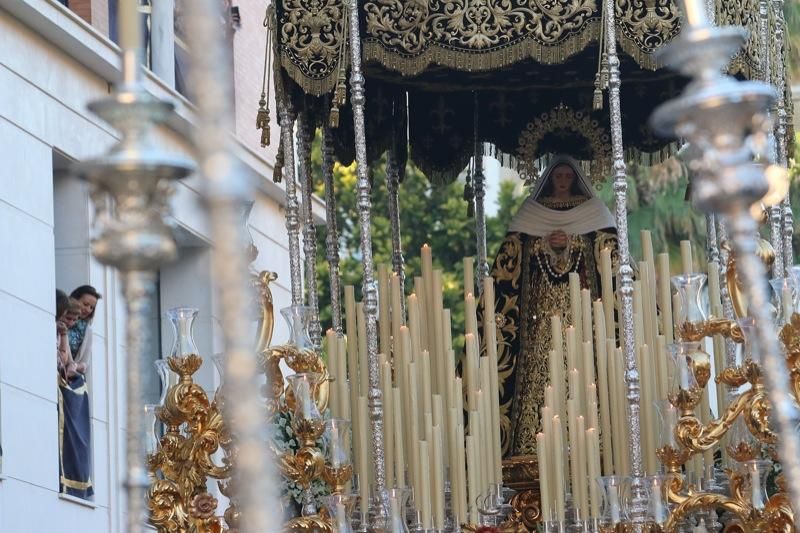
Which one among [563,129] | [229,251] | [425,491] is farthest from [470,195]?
[229,251]

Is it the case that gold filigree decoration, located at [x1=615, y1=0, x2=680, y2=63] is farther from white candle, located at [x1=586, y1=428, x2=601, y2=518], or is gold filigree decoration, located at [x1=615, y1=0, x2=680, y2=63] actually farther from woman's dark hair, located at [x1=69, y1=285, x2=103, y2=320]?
woman's dark hair, located at [x1=69, y1=285, x2=103, y2=320]

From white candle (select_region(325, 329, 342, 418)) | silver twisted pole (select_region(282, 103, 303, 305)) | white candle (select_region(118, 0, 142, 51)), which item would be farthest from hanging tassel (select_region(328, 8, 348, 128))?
white candle (select_region(118, 0, 142, 51))

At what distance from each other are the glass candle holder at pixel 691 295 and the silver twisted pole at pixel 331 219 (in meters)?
2.28

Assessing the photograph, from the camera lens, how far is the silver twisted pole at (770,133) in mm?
9984

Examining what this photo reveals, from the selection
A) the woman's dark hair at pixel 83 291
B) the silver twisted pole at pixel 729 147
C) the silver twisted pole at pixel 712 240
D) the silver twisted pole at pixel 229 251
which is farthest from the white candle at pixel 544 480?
the woman's dark hair at pixel 83 291

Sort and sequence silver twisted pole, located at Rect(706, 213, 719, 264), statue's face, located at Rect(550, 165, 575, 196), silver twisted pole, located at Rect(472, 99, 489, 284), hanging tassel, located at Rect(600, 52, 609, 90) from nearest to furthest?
hanging tassel, located at Rect(600, 52, 609, 90) → silver twisted pole, located at Rect(706, 213, 719, 264) → statue's face, located at Rect(550, 165, 575, 196) → silver twisted pole, located at Rect(472, 99, 489, 284)

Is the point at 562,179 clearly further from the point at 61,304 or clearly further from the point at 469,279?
the point at 61,304

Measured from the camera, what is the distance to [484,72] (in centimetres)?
1095

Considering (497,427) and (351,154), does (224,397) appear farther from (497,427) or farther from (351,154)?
(351,154)

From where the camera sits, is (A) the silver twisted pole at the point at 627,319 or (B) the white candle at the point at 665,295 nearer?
(A) the silver twisted pole at the point at 627,319

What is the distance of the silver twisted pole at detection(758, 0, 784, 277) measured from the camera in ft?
32.8

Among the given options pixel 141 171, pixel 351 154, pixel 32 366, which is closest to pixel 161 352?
pixel 32 366

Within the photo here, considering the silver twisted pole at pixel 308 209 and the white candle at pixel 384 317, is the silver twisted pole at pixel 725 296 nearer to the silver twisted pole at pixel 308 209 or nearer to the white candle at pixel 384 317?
the white candle at pixel 384 317

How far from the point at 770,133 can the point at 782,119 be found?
0.35m
